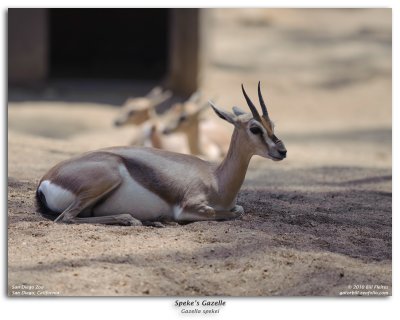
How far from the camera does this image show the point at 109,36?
722 inches

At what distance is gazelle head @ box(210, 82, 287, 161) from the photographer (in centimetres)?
505

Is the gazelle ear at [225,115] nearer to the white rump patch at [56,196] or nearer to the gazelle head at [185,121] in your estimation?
the white rump patch at [56,196]

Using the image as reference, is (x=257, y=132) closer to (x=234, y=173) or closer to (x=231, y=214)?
(x=234, y=173)

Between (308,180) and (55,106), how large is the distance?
6.00 metres

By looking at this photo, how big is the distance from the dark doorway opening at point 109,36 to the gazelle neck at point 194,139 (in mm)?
7049

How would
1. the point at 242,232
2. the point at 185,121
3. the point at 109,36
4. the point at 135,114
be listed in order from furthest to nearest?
the point at 109,36
the point at 135,114
the point at 185,121
the point at 242,232

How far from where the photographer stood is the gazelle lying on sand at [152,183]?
5.07 meters

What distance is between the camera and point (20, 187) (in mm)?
5898

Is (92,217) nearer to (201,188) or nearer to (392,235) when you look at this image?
(201,188)

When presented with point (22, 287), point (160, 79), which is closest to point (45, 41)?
point (160, 79)

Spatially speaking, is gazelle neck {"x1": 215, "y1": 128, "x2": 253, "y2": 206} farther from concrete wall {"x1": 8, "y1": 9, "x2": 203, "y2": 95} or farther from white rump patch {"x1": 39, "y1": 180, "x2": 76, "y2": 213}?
concrete wall {"x1": 8, "y1": 9, "x2": 203, "y2": 95}

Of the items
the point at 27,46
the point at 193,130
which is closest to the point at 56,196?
the point at 193,130

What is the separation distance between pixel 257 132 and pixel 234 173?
0.32 meters

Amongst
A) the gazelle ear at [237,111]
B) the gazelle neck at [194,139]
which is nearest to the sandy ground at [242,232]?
the gazelle ear at [237,111]
